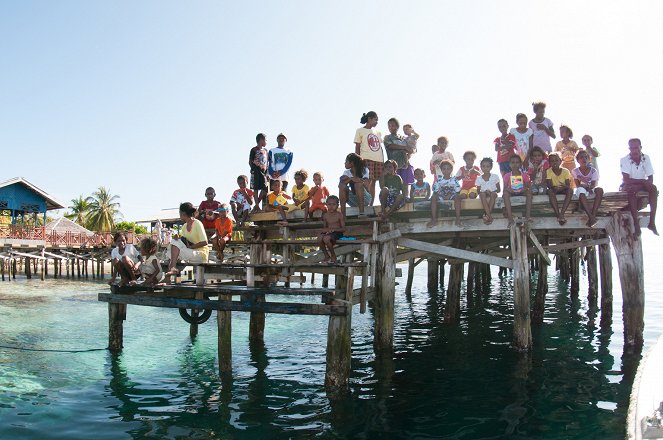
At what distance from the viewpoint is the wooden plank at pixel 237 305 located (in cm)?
799

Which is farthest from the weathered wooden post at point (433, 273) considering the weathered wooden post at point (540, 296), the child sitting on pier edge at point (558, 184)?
the child sitting on pier edge at point (558, 184)

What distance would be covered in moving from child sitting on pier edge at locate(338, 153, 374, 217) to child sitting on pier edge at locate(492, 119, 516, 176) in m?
3.17

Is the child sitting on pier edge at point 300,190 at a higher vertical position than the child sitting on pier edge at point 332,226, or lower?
higher

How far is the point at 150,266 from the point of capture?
9906mm

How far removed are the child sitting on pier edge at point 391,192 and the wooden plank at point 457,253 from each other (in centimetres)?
94

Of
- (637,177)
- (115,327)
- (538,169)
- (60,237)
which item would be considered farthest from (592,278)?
(60,237)

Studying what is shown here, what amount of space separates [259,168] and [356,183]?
3.30 m

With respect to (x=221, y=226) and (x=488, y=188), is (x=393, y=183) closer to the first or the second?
(x=488, y=188)

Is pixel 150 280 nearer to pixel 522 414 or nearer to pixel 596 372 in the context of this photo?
pixel 522 414

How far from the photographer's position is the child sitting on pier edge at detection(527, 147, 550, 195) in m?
11.0

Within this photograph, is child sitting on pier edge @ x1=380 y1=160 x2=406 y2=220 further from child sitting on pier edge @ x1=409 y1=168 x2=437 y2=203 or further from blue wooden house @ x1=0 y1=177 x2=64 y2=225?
blue wooden house @ x1=0 y1=177 x2=64 y2=225

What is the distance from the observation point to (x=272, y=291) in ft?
31.1

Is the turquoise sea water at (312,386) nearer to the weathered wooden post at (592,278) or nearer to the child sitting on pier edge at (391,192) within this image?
the child sitting on pier edge at (391,192)

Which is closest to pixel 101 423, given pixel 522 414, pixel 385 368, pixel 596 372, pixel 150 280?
pixel 150 280
